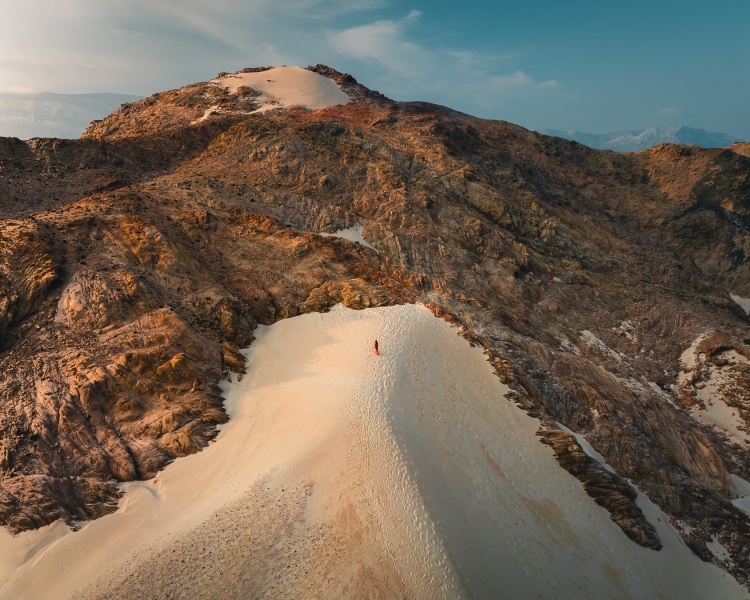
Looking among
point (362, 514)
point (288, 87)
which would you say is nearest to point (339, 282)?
point (362, 514)

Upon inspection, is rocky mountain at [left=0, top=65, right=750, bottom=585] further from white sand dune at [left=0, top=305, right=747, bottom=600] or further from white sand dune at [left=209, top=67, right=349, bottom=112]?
white sand dune at [left=0, top=305, right=747, bottom=600]

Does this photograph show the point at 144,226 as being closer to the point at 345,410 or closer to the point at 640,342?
the point at 345,410

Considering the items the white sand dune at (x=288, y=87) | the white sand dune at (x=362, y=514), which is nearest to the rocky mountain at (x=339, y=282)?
the white sand dune at (x=288, y=87)

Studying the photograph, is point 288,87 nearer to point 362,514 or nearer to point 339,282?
point 339,282

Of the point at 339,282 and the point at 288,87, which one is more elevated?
the point at 288,87

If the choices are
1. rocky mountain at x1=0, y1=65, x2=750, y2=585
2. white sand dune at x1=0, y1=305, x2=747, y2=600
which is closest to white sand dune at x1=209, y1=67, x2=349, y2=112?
rocky mountain at x1=0, y1=65, x2=750, y2=585

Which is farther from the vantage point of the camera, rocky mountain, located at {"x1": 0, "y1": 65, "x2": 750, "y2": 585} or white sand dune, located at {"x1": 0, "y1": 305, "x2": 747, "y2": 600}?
rocky mountain, located at {"x1": 0, "y1": 65, "x2": 750, "y2": 585}
